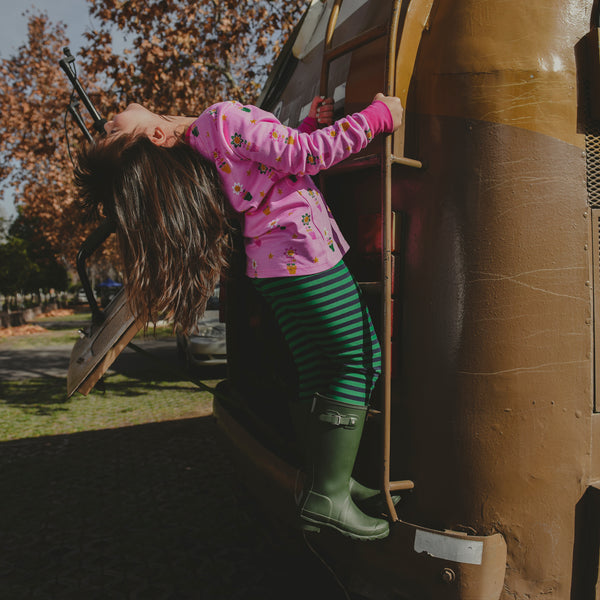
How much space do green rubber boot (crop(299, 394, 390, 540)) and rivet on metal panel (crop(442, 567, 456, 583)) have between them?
20 cm

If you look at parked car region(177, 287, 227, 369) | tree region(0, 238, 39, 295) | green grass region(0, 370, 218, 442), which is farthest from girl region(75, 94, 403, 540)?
tree region(0, 238, 39, 295)

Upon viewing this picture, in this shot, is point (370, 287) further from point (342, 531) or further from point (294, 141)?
point (342, 531)

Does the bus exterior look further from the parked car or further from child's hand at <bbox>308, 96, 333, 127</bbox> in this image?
the parked car

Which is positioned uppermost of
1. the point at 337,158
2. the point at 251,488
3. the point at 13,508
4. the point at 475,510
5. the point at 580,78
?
the point at 580,78

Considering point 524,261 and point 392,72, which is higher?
point 392,72

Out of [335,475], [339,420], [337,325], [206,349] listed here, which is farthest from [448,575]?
[206,349]

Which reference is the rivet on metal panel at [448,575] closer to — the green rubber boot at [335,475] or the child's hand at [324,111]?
the green rubber boot at [335,475]

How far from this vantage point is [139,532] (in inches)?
126

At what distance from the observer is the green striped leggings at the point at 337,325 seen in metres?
1.68

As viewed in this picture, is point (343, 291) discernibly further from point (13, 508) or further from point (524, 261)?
point (13, 508)

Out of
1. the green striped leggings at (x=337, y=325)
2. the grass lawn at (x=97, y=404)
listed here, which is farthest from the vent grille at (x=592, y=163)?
the grass lawn at (x=97, y=404)

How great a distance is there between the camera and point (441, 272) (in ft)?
5.36

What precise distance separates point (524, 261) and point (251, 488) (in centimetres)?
161

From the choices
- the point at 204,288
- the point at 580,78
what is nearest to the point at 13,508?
the point at 204,288
